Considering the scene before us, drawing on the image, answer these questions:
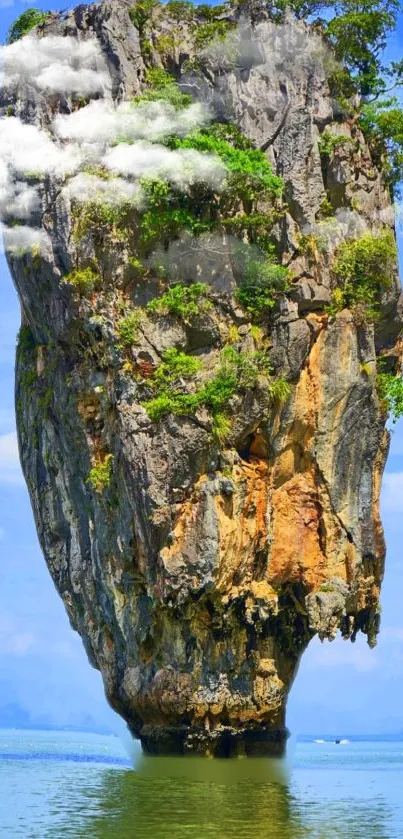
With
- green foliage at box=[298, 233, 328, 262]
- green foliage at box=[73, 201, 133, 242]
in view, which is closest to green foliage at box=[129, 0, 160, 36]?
green foliage at box=[73, 201, 133, 242]

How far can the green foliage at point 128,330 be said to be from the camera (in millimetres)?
19484

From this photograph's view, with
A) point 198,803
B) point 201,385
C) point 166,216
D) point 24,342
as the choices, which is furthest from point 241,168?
point 198,803

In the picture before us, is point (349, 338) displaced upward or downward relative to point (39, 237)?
downward

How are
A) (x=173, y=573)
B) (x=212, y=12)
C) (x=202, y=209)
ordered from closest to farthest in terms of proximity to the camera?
(x=173, y=573) → (x=202, y=209) → (x=212, y=12)

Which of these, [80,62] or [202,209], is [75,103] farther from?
[202,209]

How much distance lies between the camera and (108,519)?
2031 centimetres

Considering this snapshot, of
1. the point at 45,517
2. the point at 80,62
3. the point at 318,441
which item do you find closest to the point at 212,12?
the point at 80,62

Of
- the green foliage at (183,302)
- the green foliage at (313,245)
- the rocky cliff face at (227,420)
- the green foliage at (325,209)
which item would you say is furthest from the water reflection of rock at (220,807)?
the green foliage at (325,209)

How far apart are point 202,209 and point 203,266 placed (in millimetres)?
997

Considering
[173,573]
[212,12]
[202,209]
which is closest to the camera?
[173,573]

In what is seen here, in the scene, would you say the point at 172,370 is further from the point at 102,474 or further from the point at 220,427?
the point at 102,474

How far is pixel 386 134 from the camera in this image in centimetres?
2194

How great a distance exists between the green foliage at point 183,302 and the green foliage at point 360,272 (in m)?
2.18

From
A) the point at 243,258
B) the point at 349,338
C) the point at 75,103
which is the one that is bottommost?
the point at 349,338
